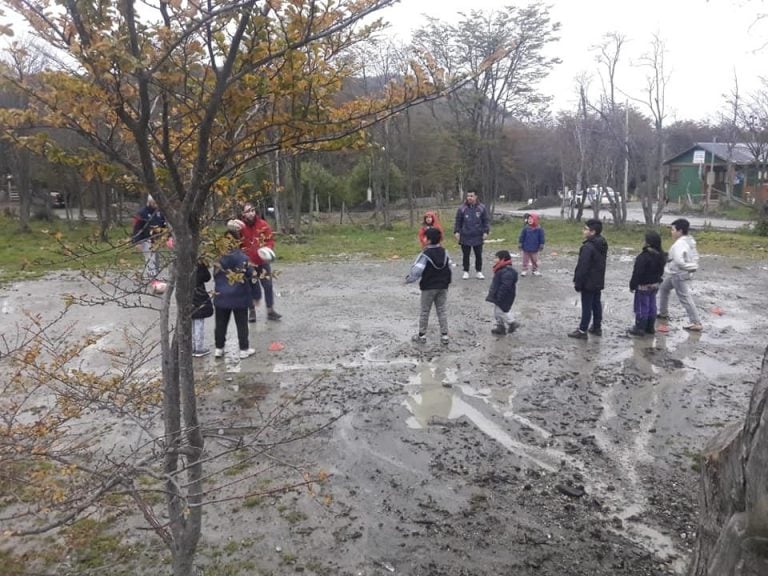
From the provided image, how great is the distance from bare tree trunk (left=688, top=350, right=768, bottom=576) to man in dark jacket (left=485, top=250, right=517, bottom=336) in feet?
15.6

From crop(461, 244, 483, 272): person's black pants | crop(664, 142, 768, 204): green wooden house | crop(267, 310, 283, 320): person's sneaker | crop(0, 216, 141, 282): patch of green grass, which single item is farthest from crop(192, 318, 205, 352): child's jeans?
crop(664, 142, 768, 204): green wooden house

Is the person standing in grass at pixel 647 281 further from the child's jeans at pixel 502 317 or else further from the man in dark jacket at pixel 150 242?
the man in dark jacket at pixel 150 242

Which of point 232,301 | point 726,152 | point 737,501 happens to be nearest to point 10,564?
point 232,301

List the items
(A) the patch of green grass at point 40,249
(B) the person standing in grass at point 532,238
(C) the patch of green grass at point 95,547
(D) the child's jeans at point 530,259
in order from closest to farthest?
1. (A) the patch of green grass at point 40,249
2. (C) the patch of green grass at point 95,547
3. (B) the person standing in grass at point 532,238
4. (D) the child's jeans at point 530,259

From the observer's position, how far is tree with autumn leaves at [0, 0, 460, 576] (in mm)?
2188

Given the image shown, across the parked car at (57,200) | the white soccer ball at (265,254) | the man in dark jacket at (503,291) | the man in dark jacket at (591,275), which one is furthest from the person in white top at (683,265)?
the parked car at (57,200)

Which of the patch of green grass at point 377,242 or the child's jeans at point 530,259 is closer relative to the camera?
the child's jeans at point 530,259

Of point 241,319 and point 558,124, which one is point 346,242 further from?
point 558,124

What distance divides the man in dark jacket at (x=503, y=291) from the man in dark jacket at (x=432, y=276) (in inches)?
28.7

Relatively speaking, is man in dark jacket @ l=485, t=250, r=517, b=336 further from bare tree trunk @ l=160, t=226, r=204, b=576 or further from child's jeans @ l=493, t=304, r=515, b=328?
bare tree trunk @ l=160, t=226, r=204, b=576

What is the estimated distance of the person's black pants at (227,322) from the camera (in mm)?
6555

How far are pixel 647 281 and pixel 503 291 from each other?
1.80m

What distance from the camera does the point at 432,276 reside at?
7.18 m

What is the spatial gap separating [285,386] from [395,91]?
400cm
